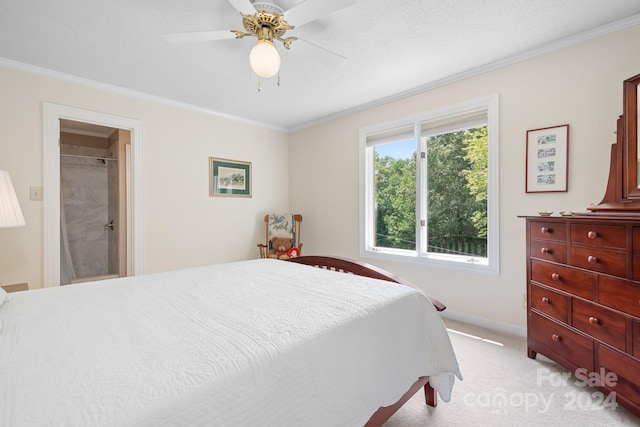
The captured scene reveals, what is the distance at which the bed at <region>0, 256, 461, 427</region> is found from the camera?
0.65 m

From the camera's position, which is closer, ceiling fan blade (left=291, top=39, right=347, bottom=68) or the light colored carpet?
the light colored carpet

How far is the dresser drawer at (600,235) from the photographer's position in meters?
1.50

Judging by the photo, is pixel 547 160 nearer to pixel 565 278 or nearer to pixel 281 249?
pixel 565 278

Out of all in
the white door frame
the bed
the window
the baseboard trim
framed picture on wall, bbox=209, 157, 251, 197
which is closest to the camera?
the bed

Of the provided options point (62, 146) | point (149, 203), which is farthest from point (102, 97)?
point (62, 146)

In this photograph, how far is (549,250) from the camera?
6.38ft

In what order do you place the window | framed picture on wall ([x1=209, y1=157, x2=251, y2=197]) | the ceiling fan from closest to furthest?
the ceiling fan, the window, framed picture on wall ([x1=209, y1=157, x2=251, y2=197])

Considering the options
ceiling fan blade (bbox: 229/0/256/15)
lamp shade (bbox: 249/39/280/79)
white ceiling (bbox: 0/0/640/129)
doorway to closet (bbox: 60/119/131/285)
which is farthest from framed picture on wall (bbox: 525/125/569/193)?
doorway to closet (bbox: 60/119/131/285)

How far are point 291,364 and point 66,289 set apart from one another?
1495 mm

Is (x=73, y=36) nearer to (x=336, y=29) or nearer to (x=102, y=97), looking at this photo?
(x=102, y=97)

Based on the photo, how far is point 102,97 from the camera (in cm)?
294

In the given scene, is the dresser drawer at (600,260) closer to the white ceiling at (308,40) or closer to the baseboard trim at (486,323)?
the baseboard trim at (486,323)

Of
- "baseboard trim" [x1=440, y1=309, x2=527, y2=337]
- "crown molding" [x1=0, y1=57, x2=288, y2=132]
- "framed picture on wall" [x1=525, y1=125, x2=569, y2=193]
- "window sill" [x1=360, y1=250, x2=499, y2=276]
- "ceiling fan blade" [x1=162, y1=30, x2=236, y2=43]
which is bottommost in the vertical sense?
"baseboard trim" [x1=440, y1=309, x2=527, y2=337]

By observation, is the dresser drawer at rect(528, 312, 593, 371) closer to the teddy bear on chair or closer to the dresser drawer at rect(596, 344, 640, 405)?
the dresser drawer at rect(596, 344, 640, 405)
